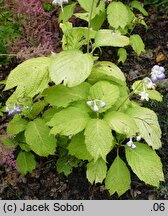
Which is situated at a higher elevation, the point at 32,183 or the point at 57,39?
the point at 57,39

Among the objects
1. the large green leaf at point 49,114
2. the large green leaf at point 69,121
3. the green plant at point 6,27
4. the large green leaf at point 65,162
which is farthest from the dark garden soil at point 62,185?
the green plant at point 6,27

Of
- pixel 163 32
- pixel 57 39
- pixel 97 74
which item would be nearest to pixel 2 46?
pixel 57 39

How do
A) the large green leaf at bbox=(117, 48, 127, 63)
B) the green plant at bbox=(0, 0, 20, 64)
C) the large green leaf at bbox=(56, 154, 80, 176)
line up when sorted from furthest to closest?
the large green leaf at bbox=(117, 48, 127, 63)
the green plant at bbox=(0, 0, 20, 64)
the large green leaf at bbox=(56, 154, 80, 176)

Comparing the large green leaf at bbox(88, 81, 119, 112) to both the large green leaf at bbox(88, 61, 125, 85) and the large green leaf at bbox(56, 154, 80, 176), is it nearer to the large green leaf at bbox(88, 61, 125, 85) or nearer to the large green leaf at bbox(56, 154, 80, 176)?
the large green leaf at bbox(88, 61, 125, 85)

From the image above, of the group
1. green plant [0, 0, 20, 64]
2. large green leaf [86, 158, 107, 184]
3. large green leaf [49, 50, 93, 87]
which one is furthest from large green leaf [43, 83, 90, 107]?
green plant [0, 0, 20, 64]

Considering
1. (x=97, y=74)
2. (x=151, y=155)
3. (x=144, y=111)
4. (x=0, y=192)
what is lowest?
(x=0, y=192)

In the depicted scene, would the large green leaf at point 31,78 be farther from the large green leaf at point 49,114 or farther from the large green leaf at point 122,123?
the large green leaf at point 122,123

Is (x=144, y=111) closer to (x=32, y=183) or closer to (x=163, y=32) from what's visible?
(x=32, y=183)

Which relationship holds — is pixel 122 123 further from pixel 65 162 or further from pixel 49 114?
pixel 65 162
